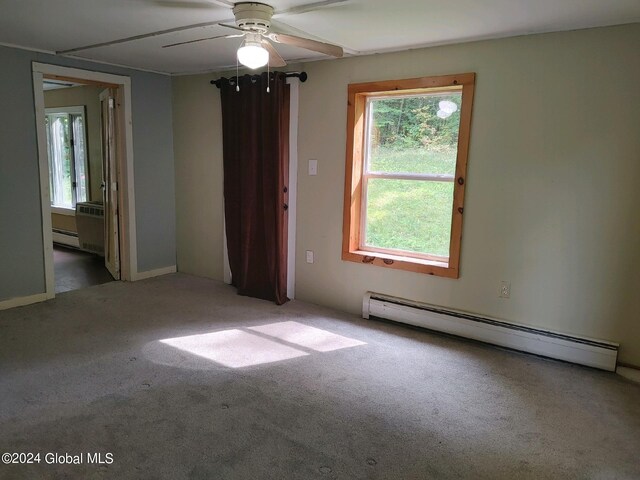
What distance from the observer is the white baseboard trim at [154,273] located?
4973mm

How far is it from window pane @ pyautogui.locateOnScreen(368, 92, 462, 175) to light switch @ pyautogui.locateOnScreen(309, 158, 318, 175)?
494mm

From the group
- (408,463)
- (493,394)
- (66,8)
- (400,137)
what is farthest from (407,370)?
(66,8)

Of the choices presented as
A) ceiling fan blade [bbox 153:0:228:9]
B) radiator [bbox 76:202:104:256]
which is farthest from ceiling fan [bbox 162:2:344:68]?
radiator [bbox 76:202:104:256]

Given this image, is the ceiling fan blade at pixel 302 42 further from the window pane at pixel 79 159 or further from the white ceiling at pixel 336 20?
the window pane at pixel 79 159

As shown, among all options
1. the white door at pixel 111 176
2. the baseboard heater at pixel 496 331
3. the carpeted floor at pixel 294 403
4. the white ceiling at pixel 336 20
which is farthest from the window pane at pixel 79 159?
the baseboard heater at pixel 496 331

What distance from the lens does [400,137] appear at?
374 centimetres

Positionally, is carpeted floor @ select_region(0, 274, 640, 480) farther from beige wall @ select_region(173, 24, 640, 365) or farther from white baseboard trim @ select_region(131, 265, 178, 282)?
white baseboard trim @ select_region(131, 265, 178, 282)

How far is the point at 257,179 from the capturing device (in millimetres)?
4348

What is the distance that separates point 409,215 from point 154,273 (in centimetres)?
302

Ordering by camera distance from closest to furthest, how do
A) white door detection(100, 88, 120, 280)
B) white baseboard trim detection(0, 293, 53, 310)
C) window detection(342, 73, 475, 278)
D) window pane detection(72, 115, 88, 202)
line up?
window detection(342, 73, 475, 278) < white baseboard trim detection(0, 293, 53, 310) < white door detection(100, 88, 120, 280) < window pane detection(72, 115, 88, 202)

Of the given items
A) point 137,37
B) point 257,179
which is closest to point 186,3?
point 137,37

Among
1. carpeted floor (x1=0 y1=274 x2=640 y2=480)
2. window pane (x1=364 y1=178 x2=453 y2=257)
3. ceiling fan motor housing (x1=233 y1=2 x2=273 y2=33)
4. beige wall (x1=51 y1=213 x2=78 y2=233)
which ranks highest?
ceiling fan motor housing (x1=233 y1=2 x2=273 y2=33)

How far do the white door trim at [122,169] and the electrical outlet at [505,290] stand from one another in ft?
12.2

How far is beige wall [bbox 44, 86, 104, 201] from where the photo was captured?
621cm
